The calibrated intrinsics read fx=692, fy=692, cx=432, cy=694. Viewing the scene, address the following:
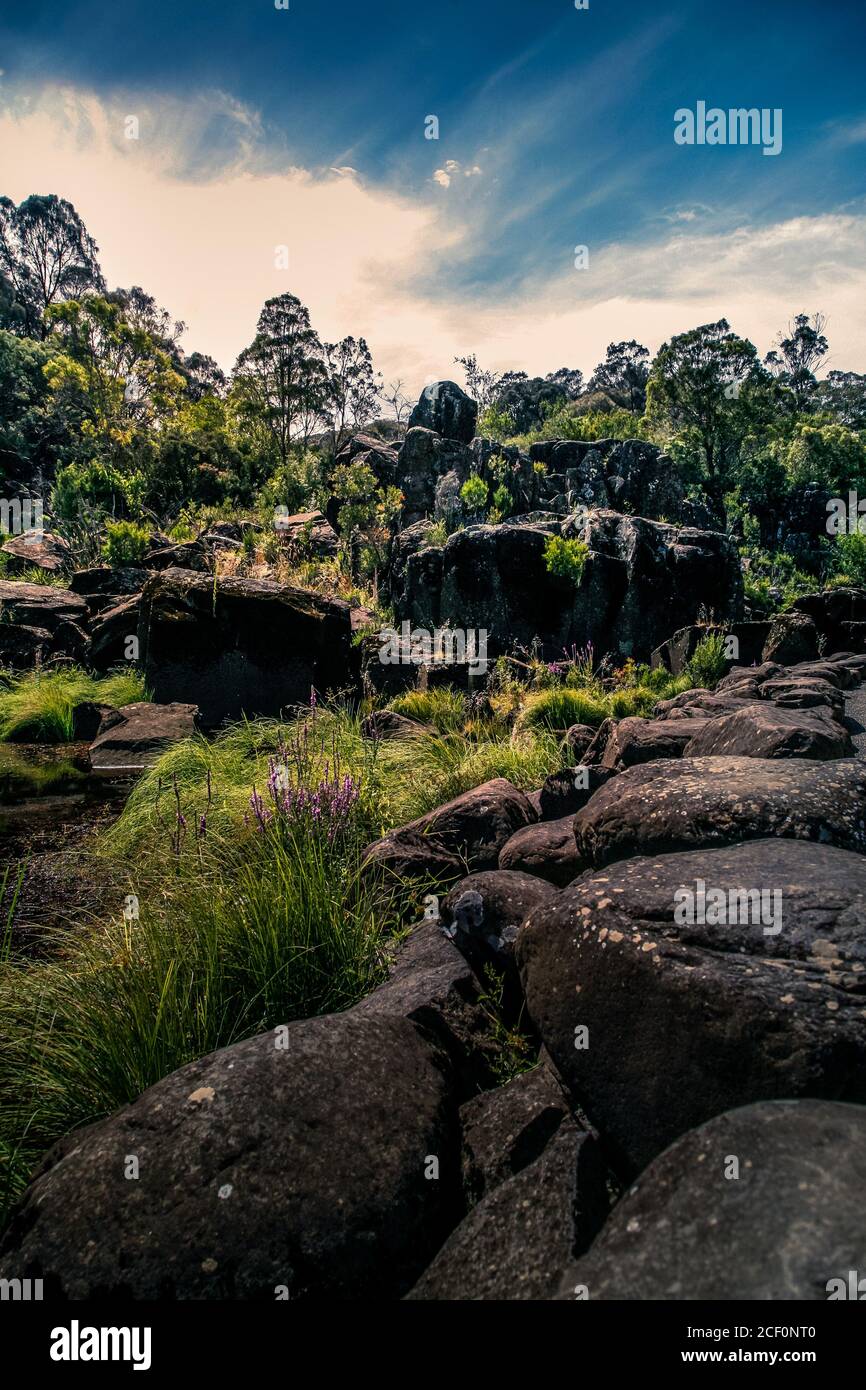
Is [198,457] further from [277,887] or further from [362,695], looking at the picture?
[277,887]

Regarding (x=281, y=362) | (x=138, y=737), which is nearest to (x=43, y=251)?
(x=281, y=362)

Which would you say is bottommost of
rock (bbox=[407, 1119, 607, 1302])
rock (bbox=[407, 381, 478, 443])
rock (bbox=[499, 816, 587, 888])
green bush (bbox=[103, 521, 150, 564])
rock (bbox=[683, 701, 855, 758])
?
rock (bbox=[407, 1119, 607, 1302])

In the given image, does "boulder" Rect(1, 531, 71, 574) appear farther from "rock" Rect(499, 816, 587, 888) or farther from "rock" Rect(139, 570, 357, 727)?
"rock" Rect(499, 816, 587, 888)

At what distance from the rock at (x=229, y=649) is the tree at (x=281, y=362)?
3017 cm

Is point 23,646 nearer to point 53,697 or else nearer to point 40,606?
point 40,606


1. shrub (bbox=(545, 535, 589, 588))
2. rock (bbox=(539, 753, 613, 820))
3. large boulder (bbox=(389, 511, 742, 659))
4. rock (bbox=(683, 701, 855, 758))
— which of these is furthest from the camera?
large boulder (bbox=(389, 511, 742, 659))

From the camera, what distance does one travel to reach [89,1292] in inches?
65.2

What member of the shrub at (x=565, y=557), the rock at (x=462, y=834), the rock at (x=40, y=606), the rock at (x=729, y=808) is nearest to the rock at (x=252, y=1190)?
the rock at (x=729, y=808)

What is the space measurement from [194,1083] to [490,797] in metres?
2.94

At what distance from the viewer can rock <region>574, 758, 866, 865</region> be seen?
9.01ft

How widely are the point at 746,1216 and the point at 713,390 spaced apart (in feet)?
117

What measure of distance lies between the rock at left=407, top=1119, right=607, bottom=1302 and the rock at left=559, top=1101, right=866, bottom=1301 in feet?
1.15

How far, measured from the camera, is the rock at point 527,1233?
65.7 inches
